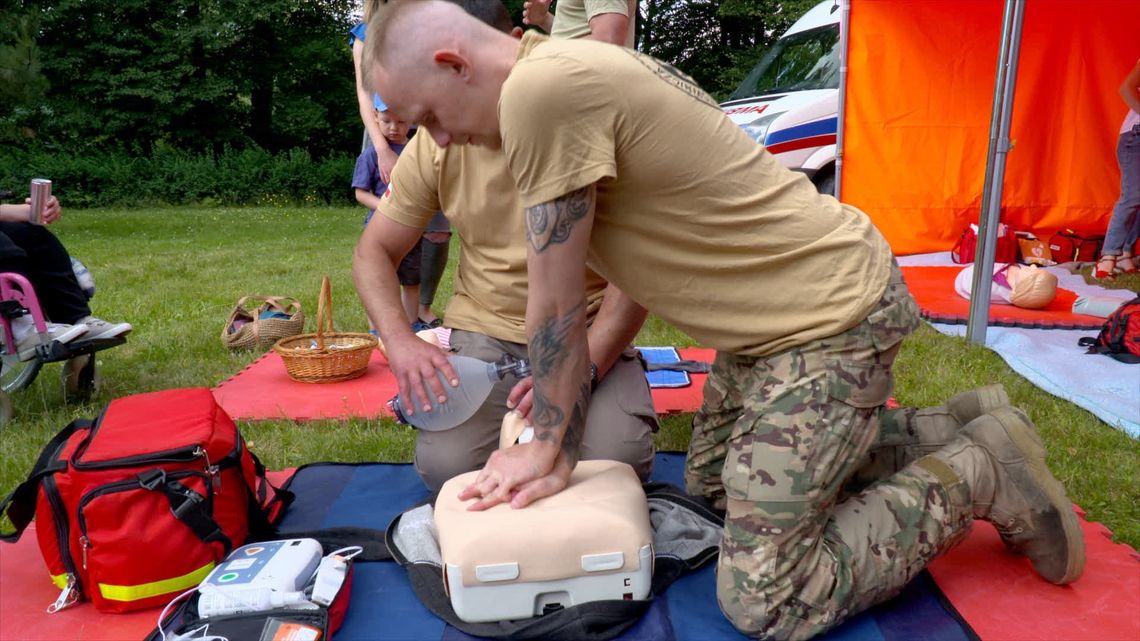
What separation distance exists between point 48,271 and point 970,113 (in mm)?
6652

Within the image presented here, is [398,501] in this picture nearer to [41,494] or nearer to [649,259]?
[41,494]

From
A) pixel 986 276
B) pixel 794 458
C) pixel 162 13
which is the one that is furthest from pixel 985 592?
pixel 162 13

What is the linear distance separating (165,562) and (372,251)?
1.01 m

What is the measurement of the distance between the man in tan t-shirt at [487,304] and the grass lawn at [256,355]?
0.59 m

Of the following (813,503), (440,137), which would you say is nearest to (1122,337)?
(813,503)

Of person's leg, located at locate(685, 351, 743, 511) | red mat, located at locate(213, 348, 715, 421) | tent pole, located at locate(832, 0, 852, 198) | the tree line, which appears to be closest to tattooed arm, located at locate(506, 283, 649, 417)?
person's leg, located at locate(685, 351, 743, 511)

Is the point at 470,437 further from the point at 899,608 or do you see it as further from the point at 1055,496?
the point at 1055,496

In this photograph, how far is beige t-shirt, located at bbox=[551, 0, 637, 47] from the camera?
3338mm

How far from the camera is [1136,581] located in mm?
2039

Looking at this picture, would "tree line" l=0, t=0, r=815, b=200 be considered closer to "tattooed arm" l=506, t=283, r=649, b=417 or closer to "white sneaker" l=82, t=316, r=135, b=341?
"white sneaker" l=82, t=316, r=135, b=341

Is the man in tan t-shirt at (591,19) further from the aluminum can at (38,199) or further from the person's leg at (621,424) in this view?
the aluminum can at (38,199)

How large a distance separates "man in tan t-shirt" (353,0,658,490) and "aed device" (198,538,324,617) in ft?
1.84

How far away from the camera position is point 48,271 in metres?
3.49

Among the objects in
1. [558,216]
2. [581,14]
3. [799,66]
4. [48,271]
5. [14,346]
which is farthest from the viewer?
[799,66]
